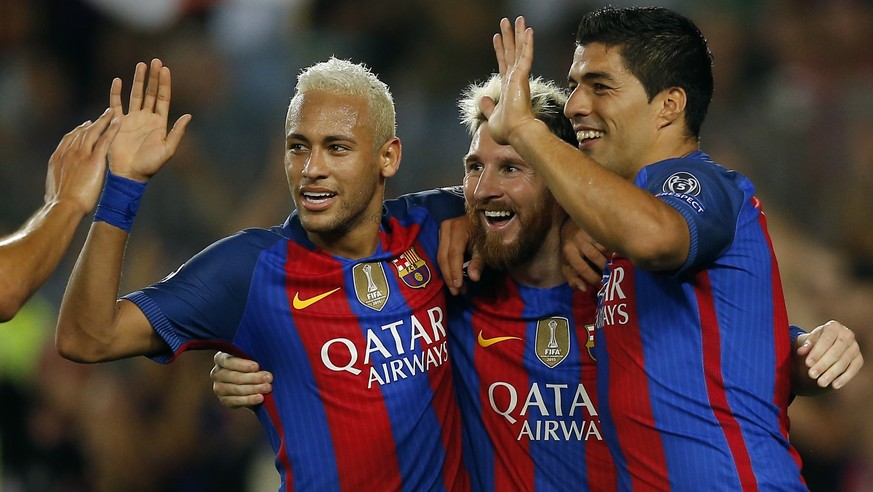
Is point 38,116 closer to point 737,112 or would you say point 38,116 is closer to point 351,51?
point 351,51

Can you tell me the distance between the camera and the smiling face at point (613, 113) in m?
3.40

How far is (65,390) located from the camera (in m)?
7.38

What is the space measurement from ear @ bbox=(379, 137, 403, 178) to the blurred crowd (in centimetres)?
346

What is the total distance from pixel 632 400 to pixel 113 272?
1.64 metres

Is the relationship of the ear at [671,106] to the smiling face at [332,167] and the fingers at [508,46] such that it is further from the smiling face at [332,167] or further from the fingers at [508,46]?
the smiling face at [332,167]

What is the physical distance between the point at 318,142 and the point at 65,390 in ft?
14.7

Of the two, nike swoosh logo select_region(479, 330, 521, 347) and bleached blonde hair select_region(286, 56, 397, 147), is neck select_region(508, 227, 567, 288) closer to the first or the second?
nike swoosh logo select_region(479, 330, 521, 347)

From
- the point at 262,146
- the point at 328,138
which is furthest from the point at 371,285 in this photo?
the point at 262,146

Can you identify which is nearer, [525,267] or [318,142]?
[318,142]

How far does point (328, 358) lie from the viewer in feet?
11.8

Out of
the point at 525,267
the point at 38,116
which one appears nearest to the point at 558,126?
the point at 525,267

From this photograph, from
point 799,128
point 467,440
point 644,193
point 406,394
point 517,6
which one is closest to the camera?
point 644,193

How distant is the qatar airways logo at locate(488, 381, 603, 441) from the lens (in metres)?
3.76

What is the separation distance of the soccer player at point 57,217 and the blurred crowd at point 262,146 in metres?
4.00
